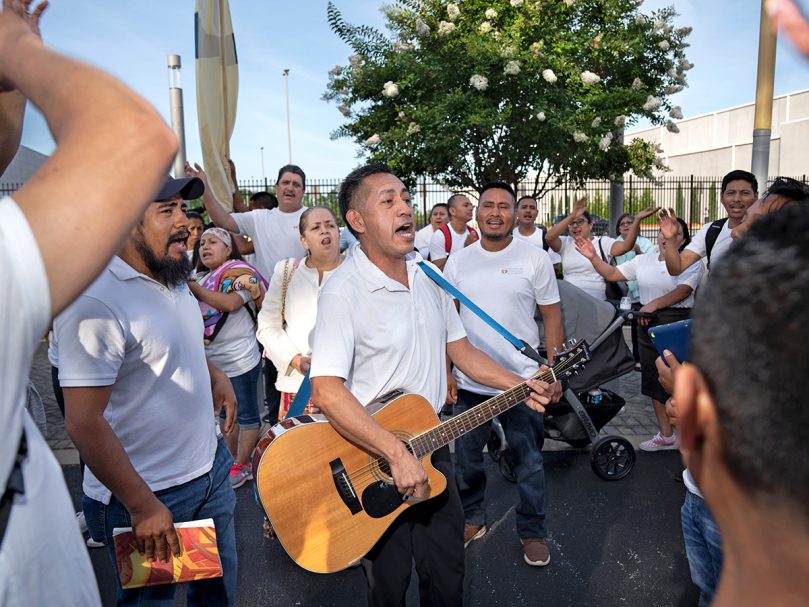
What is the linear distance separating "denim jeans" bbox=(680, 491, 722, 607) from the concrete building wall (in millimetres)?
31165

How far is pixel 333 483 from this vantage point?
258 cm

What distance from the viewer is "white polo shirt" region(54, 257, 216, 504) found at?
2023 millimetres

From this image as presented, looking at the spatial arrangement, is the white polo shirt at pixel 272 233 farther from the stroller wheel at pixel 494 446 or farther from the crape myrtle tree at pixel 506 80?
the crape myrtle tree at pixel 506 80

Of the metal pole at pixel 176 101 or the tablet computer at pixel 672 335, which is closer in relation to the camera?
the tablet computer at pixel 672 335

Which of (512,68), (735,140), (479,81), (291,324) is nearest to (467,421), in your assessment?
(291,324)

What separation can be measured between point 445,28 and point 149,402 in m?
11.1

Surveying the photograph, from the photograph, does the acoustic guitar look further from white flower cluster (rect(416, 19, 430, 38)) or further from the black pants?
white flower cluster (rect(416, 19, 430, 38))

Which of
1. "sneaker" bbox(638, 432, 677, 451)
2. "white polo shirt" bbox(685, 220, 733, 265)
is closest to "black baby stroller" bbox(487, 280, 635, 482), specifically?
"sneaker" bbox(638, 432, 677, 451)

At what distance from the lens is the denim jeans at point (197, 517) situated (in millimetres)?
2229

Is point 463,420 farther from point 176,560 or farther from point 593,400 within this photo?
point 593,400

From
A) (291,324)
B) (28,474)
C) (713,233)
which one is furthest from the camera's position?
(713,233)

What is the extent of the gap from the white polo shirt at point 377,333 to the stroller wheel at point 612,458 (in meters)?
2.51

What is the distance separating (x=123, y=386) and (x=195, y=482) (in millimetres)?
507

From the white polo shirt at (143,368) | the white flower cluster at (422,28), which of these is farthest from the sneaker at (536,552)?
the white flower cluster at (422,28)
